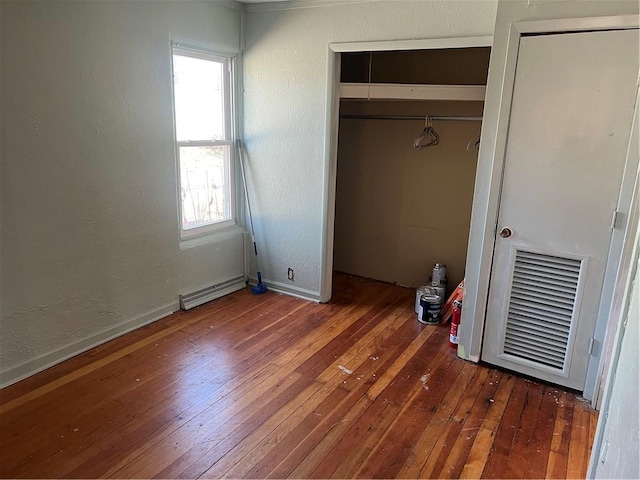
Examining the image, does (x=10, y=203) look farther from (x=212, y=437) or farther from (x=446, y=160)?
(x=446, y=160)

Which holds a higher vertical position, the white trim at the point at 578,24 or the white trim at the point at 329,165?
the white trim at the point at 578,24

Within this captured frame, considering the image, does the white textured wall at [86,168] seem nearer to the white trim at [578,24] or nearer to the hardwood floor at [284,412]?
the hardwood floor at [284,412]

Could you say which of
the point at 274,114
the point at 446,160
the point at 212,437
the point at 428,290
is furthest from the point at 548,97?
the point at 212,437

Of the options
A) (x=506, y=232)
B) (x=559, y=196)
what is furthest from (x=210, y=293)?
(x=559, y=196)

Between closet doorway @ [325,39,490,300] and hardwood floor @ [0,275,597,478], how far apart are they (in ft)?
3.44

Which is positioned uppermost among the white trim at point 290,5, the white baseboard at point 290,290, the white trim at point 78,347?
the white trim at point 290,5

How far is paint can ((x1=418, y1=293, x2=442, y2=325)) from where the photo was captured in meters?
3.55

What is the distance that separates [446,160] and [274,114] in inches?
58.4

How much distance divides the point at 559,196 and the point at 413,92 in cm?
133

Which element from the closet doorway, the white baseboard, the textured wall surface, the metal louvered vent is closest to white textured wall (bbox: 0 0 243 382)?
the white baseboard

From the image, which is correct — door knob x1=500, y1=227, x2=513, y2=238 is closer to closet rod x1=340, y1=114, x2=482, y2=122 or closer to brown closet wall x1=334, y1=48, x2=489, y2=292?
brown closet wall x1=334, y1=48, x2=489, y2=292

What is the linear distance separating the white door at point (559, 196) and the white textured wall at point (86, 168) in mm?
2280

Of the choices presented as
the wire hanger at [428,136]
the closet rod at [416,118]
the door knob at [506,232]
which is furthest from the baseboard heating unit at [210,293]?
the door knob at [506,232]

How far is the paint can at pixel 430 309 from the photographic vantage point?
3.55 meters
